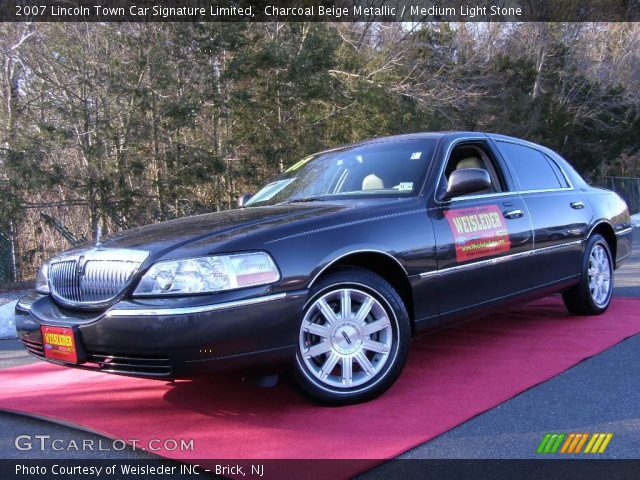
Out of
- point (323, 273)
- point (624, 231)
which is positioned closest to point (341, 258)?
point (323, 273)

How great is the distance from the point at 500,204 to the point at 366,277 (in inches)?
62.1

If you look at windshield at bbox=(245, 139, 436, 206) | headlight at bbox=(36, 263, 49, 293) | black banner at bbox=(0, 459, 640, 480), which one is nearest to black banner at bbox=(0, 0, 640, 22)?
windshield at bbox=(245, 139, 436, 206)

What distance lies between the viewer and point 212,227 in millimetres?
3523

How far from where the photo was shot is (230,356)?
3.02 metres

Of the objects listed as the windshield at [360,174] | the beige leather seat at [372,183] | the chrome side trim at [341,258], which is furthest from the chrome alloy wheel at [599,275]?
the chrome side trim at [341,258]

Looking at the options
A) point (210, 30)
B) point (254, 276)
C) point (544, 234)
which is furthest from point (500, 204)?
point (210, 30)

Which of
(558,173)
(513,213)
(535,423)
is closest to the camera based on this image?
(535,423)

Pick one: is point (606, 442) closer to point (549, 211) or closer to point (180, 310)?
point (180, 310)

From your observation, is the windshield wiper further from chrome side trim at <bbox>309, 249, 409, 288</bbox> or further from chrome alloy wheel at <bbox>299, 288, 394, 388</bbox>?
chrome alloy wheel at <bbox>299, 288, 394, 388</bbox>

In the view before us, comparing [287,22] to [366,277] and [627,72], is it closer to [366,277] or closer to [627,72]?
[366,277]

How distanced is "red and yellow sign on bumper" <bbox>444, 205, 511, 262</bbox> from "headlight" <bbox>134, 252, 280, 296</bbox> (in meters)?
1.53

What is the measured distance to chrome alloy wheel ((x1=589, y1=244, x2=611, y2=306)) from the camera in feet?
18.2

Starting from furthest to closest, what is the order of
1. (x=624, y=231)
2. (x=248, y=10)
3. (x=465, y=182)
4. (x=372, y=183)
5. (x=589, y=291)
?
1. (x=248, y=10)
2. (x=624, y=231)
3. (x=589, y=291)
4. (x=372, y=183)
5. (x=465, y=182)

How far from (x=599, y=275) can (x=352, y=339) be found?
10.5ft
